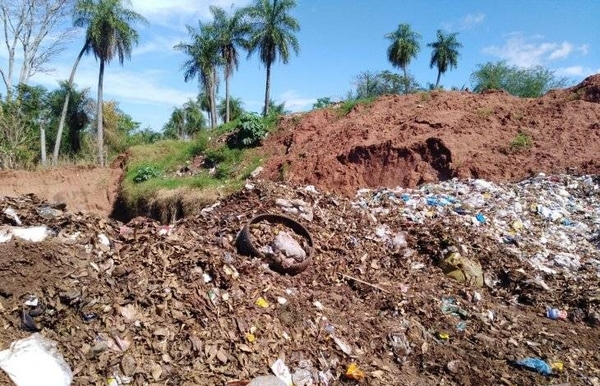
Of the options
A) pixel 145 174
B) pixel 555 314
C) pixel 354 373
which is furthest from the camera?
pixel 145 174

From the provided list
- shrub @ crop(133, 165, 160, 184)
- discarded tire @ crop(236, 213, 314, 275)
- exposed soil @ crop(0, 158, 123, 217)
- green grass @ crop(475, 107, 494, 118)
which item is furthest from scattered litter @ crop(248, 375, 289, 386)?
exposed soil @ crop(0, 158, 123, 217)

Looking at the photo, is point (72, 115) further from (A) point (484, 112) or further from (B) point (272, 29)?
(A) point (484, 112)

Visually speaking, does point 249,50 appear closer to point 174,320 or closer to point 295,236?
point 295,236

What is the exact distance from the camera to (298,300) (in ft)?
13.4

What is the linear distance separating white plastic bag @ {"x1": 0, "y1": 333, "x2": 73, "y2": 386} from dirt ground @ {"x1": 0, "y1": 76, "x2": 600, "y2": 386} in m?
0.06

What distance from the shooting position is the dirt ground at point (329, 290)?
10.2 feet

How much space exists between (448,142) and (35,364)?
942 centimetres

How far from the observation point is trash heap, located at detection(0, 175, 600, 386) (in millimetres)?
3082

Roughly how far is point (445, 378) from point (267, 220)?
7.78 feet

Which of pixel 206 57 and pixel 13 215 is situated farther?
pixel 206 57

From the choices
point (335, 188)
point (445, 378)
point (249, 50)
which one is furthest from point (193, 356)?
point (249, 50)

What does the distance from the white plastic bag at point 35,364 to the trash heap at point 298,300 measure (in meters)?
0.05

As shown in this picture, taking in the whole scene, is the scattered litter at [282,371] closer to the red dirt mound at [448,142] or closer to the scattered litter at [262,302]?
the scattered litter at [262,302]

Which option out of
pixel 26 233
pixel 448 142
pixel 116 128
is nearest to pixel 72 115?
pixel 116 128
